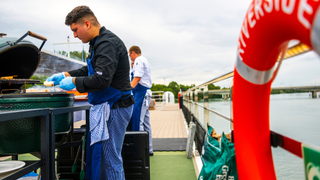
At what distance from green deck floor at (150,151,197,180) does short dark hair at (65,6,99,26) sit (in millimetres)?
1833

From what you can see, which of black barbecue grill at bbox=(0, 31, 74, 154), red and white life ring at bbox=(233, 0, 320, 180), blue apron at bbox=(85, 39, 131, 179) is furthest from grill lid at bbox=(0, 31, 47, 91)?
red and white life ring at bbox=(233, 0, 320, 180)

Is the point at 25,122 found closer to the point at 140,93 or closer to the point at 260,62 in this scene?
the point at 260,62

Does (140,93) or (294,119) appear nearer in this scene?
(294,119)

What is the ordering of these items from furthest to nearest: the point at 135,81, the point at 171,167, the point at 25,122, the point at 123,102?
the point at 135,81 → the point at 171,167 → the point at 123,102 → the point at 25,122

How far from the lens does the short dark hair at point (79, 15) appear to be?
4.88ft

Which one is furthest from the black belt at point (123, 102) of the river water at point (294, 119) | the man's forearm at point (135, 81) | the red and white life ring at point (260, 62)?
the man's forearm at point (135, 81)

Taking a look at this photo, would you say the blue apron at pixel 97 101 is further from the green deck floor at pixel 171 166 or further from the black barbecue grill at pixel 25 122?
Answer: the green deck floor at pixel 171 166

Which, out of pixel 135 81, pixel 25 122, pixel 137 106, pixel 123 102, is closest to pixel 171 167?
pixel 137 106

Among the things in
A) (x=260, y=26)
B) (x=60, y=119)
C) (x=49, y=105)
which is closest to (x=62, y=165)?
(x=60, y=119)

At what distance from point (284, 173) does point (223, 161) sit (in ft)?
2.36

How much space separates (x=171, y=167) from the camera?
8.73 ft

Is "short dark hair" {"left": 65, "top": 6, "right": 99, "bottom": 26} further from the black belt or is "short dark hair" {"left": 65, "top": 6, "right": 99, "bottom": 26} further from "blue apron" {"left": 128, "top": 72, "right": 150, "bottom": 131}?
"blue apron" {"left": 128, "top": 72, "right": 150, "bottom": 131}

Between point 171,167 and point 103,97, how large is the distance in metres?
1.58

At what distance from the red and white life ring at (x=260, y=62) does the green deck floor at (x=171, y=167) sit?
5.41 feet
